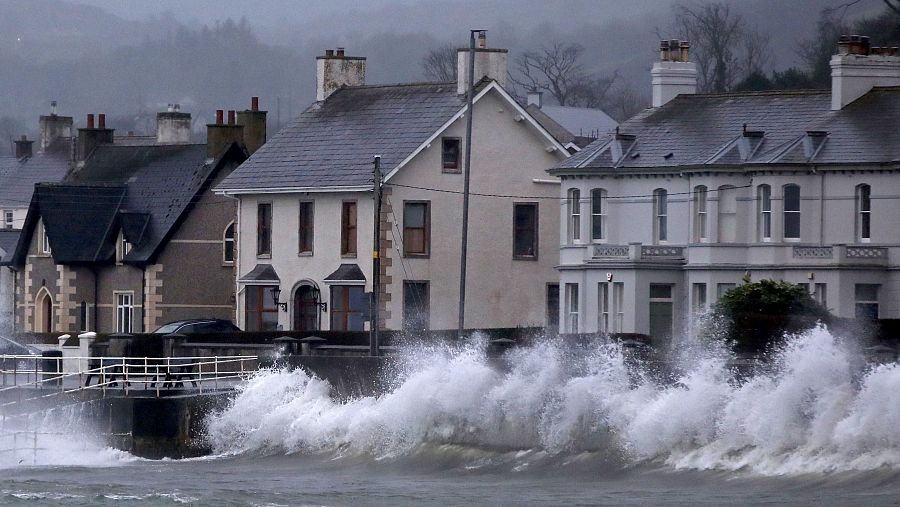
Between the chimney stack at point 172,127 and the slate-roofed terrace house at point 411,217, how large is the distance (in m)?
11.9

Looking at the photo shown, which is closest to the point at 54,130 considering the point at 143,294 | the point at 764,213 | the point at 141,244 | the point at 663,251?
the point at 141,244

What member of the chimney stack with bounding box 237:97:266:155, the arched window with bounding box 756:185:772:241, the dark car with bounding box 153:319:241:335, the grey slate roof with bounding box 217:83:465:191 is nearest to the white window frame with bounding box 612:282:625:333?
the arched window with bounding box 756:185:772:241

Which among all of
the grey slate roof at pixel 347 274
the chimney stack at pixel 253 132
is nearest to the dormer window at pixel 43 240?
the chimney stack at pixel 253 132

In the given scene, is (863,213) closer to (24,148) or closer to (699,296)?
(699,296)

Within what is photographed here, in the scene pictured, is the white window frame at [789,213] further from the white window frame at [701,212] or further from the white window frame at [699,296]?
the white window frame at [699,296]

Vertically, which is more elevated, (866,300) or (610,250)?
(610,250)

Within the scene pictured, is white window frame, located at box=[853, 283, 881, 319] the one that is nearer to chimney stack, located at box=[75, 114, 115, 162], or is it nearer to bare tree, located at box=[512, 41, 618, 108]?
chimney stack, located at box=[75, 114, 115, 162]

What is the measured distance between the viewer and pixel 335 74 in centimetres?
6262

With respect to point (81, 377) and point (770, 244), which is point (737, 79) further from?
point (81, 377)

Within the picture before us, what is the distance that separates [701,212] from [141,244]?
2083 centimetres

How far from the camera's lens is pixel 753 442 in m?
30.5

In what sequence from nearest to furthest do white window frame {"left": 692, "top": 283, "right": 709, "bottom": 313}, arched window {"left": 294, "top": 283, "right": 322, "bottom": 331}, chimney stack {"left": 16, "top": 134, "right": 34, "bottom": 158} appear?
white window frame {"left": 692, "top": 283, "right": 709, "bottom": 313}
arched window {"left": 294, "top": 283, "right": 322, "bottom": 331}
chimney stack {"left": 16, "top": 134, "right": 34, "bottom": 158}

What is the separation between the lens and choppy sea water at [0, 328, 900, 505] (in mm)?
28828

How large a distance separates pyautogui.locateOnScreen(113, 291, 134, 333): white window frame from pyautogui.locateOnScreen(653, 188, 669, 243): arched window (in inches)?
774
